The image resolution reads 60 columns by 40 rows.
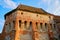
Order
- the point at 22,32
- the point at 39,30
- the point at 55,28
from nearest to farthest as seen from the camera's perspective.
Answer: the point at 22,32 → the point at 39,30 → the point at 55,28

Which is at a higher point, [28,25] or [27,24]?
[27,24]

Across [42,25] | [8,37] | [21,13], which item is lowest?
[8,37]

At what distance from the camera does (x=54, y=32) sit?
106 ft

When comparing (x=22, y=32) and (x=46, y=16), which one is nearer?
(x=22, y=32)

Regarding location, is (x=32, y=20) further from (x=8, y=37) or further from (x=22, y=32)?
(x=8, y=37)

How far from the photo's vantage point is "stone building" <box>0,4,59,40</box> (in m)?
28.7

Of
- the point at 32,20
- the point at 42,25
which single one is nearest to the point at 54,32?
the point at 42,25

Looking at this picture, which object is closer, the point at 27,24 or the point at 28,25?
the point at 27,24

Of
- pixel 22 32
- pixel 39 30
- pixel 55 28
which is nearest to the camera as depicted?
pixel 22 32

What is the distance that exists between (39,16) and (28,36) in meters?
4.96

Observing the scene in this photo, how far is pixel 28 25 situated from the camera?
2964cm

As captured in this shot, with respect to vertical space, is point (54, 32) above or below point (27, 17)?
below

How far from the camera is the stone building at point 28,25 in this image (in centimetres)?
2866

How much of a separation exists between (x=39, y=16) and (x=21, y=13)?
393 centimetres
